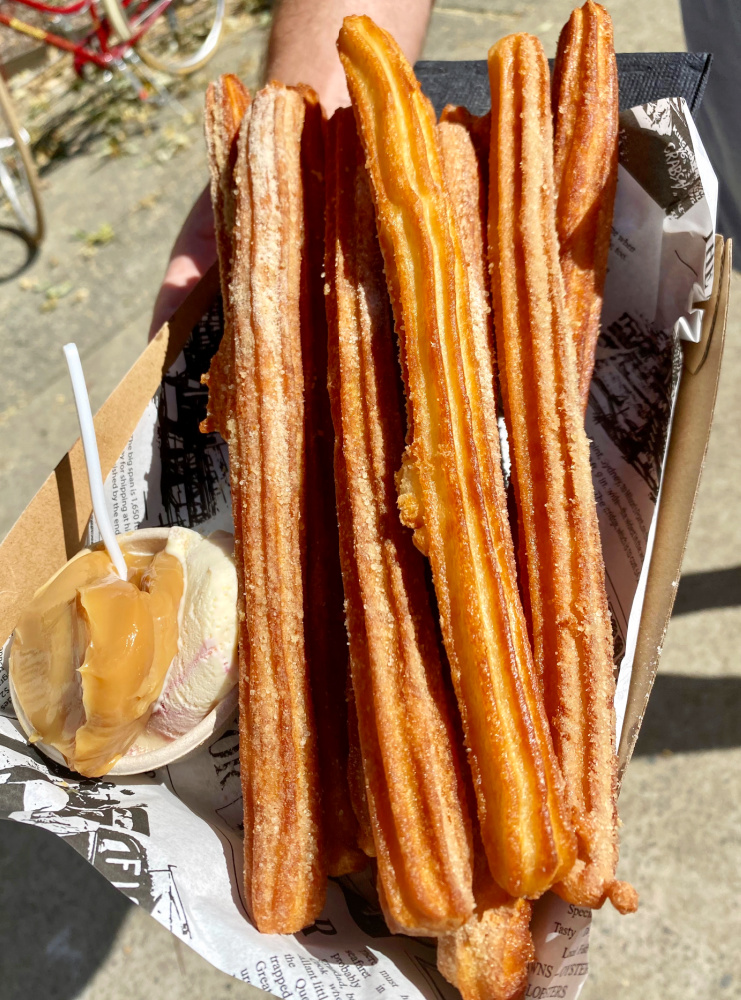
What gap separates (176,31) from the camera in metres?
3.58

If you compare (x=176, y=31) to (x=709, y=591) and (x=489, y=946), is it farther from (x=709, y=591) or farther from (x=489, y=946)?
(x=489, y=946)

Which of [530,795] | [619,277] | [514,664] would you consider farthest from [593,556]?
[619,277]

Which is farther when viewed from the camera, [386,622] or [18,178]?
[18,178]

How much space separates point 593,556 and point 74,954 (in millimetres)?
1341

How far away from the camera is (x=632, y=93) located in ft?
4.01

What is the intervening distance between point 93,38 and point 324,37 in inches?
92.2

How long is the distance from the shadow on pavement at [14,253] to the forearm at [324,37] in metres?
1.59

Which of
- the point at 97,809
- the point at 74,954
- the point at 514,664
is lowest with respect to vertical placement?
the point at 74,954

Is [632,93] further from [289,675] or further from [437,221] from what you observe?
[289,675]

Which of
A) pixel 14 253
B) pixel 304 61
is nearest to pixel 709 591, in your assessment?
pixel 304 61

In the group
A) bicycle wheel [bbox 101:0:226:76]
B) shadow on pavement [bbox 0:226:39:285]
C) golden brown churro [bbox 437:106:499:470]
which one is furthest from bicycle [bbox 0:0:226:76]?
golden brown churro [bbox 437:106:499:470]

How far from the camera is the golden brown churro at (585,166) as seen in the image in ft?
3.35

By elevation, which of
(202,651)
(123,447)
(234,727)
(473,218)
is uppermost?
(473,218)

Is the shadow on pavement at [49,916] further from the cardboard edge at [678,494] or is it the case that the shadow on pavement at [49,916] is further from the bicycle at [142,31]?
the bicycle at [142,31]
